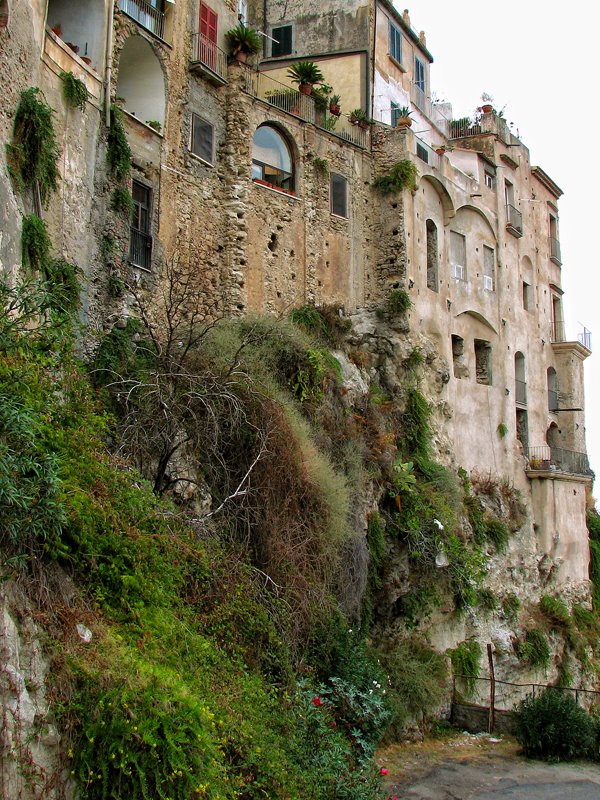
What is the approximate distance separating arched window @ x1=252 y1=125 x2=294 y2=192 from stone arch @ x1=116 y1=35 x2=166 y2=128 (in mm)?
3136

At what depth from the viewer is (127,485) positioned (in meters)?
12.1

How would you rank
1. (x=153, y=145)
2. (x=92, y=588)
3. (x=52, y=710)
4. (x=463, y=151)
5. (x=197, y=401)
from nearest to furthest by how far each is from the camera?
1. (x=52, y=710)
2. (x=92, y=588)
3. (x=197, y=401)
4. (x=153, y=145)
5. (x=463, y=151)

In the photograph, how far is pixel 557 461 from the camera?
32.4 metres

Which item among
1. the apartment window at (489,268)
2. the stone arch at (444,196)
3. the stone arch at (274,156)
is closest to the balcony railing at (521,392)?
the apartment window at (489,268)

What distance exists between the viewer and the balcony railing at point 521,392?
103 feet

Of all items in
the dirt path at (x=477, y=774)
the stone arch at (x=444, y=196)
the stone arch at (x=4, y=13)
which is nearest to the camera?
the stone arch at (x=4, y=13)

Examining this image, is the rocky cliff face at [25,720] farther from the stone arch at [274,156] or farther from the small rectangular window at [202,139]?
the stone arch at [274,156]

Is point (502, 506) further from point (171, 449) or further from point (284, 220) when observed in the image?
point (171, 449)

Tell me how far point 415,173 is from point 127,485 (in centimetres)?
1685

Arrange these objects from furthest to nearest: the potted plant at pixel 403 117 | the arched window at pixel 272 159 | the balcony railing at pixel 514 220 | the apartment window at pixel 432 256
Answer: the balcony railing at pixel 514 220 → the apartment window at pixel 432 256 → the potted plant at pixel 403 117 → the arched window at pixel 272 159

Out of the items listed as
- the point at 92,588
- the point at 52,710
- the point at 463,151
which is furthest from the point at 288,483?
the point at 463,151

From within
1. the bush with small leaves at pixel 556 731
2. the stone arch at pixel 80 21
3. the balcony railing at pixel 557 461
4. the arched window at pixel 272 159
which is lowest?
the bush with small leaves at pixel 556 731

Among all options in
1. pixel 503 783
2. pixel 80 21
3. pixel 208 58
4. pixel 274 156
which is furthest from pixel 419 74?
pixel 503 783

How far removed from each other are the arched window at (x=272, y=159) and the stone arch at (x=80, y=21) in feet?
17.6
